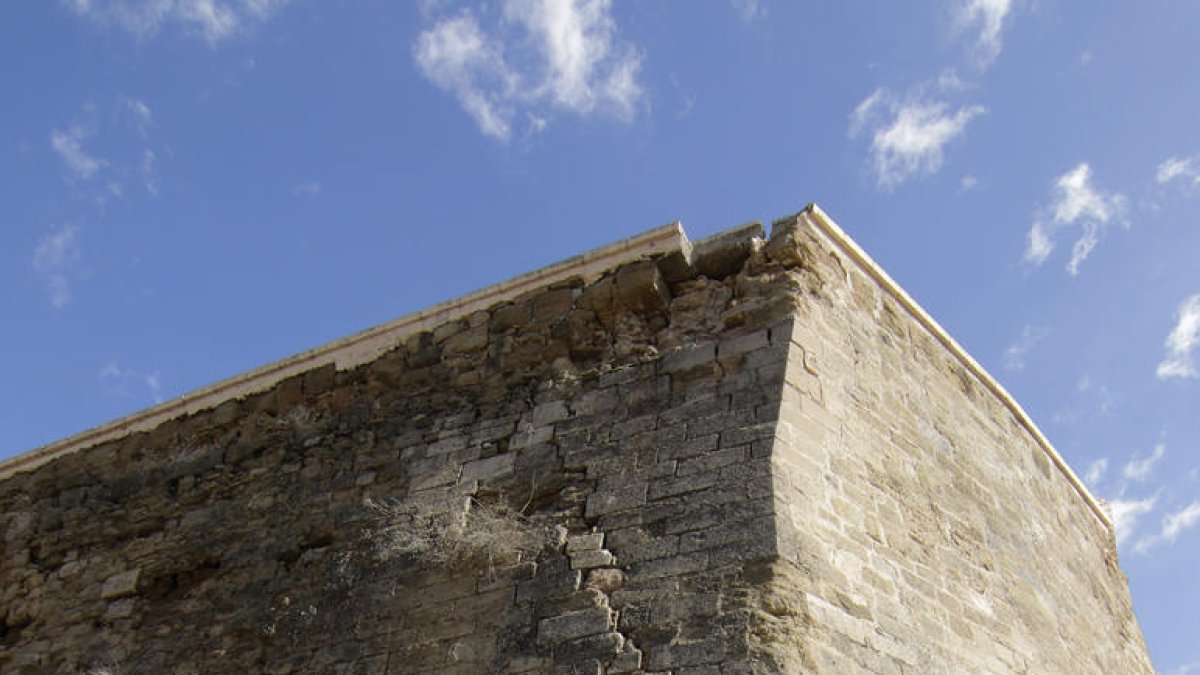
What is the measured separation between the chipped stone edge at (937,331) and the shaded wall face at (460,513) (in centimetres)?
60

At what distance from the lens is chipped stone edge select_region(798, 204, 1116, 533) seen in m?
5.71

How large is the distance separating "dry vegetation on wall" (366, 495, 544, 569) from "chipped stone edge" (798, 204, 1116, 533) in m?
2.06

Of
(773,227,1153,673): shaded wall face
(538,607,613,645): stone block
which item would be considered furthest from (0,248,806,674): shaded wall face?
(773,227,1153,673): shaded wall face

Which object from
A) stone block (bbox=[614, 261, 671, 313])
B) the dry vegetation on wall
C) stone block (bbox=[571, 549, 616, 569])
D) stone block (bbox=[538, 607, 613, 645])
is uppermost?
stone block (bbox=[614, 261, 671, 313])

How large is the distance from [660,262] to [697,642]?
2066mm

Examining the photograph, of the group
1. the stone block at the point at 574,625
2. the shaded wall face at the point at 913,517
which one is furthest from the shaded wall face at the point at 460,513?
the shaded wall face at the point at 913,517

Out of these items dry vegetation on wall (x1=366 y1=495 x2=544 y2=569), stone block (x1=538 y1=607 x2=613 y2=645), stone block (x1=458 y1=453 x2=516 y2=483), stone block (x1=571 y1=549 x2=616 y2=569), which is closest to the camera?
stone block (x1=538 y1=607 x2=613 y2=645)

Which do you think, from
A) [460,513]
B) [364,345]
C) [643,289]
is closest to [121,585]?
[364,345]

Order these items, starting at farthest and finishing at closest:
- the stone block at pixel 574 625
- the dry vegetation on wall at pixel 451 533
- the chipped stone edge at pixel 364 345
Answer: the chipped stone edge at pixel 364 345 → the dry vegetation on wall at pixel 451 533 → the stone block at pixel 574 625

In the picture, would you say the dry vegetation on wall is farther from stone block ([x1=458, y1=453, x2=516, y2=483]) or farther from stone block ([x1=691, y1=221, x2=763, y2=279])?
stone block ([x1=691, y1=221, x2=763, y2=279])

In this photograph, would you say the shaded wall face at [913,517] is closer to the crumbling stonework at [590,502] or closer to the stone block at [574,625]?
the crumbling stonework at [590,502]

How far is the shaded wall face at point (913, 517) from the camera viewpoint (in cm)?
437

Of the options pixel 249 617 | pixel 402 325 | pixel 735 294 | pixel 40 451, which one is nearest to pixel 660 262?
pixel 735 294

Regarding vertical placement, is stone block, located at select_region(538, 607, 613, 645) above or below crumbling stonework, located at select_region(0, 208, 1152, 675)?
below
